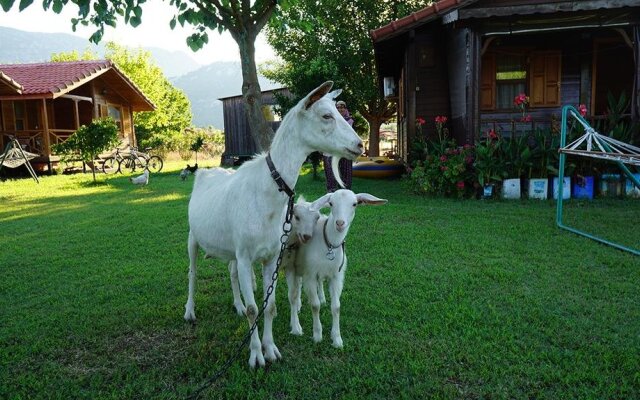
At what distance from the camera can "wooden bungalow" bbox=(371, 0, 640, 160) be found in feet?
32.3

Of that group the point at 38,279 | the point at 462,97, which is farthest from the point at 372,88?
the point at 38,279

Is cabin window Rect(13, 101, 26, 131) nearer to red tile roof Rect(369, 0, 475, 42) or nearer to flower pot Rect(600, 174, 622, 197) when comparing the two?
red tile roof Rect(369, 0, 475, 42)

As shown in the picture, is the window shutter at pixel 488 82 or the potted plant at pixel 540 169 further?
the window shutter at pixel 488 82

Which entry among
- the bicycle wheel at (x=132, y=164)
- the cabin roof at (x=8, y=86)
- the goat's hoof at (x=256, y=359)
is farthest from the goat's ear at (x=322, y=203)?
the bicycle wheel at (x=132, y=164)

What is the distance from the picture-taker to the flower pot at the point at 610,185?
9.03 metres

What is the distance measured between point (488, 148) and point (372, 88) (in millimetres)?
13849

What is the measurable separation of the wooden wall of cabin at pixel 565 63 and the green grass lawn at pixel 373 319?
447 centimetres

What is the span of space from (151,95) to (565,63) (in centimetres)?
3268

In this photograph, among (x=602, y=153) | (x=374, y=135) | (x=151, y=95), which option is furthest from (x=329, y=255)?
(x=151, y=95)

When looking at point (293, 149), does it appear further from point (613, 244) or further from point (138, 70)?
point (138, 70)

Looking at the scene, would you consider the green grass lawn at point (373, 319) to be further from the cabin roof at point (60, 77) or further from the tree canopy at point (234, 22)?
the cabin roof at point (60, 77)

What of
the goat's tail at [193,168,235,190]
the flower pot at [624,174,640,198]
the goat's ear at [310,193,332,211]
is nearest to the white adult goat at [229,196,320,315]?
the goat's ear at [310,193,332,211]

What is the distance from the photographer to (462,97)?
10.4m

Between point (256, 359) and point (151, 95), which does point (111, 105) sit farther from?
point (256, 359)
